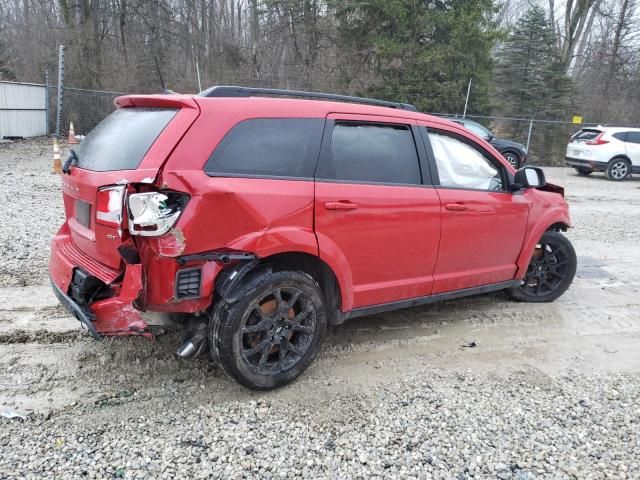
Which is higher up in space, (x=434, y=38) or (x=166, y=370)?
(x=434, y=38)

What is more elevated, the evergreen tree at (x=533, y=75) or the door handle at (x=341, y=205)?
the evergreen tree at (x=533, y=75)

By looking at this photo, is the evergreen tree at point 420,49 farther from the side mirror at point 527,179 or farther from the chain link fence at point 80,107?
the side mirror at point 527,179

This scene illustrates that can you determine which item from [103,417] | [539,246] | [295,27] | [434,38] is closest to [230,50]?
[295,27]

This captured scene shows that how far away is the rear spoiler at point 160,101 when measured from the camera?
3100 millimetres

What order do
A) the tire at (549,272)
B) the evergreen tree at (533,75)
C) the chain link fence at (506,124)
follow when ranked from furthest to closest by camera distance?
the evergreen tree at (533,75), the chain link fence at (506,124), the tire at (549,272)

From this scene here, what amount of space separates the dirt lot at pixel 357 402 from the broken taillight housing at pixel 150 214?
1111 millimetres

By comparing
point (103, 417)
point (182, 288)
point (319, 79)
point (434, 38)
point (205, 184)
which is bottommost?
point (103, 417)

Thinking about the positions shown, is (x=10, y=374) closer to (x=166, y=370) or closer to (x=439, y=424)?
(x=166, y=370)

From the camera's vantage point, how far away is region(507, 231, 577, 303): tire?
5.09 meters

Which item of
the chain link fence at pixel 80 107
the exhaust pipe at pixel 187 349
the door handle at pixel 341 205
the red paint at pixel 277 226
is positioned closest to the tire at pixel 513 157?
the red paint at pixel 277 226

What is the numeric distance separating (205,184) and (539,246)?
3.54m

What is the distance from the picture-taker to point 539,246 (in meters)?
5.08

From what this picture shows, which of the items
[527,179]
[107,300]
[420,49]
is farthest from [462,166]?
[420,49]

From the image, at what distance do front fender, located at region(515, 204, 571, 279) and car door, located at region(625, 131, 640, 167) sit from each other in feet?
44.7
